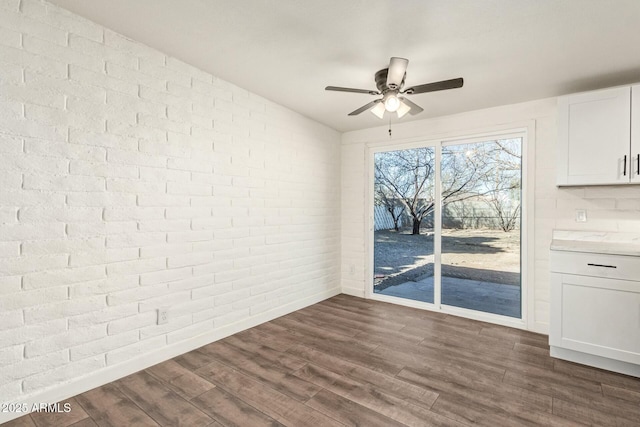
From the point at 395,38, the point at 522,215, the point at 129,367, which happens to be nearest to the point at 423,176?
the point at 522,215

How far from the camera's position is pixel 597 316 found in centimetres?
248

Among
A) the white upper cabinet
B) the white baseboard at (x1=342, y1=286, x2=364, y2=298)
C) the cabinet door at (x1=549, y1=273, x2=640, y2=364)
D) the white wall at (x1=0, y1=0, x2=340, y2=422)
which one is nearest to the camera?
the white wall at (x1=0, y1=0, x2=340, y2=422)

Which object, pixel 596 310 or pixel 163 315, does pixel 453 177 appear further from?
pixel 163 315

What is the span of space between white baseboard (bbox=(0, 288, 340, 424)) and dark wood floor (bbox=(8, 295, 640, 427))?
57mm

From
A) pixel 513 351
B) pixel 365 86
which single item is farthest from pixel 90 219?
pixel 513 351

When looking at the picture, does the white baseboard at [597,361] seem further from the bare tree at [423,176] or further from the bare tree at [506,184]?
the bare tree at [423,176]

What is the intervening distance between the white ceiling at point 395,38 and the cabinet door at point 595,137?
0.18m

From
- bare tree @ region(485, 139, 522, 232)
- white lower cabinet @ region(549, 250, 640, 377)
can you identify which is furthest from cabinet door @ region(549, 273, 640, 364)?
bare tree @ region(485, 139, 522, 232)

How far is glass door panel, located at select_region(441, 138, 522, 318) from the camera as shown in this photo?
3514 millimetres

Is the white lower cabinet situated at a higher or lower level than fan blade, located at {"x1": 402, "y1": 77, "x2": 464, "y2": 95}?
lower

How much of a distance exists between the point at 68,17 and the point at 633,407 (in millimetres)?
4416

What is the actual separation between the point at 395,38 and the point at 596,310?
264cm

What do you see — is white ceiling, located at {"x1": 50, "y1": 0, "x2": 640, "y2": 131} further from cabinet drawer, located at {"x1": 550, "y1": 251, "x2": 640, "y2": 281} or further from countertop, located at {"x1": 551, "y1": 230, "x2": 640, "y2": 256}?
cabinet drawer, located at {"x1": 550, "y1": 251, "x2": 640, "y2": 281}

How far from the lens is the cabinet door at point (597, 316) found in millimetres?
2361
